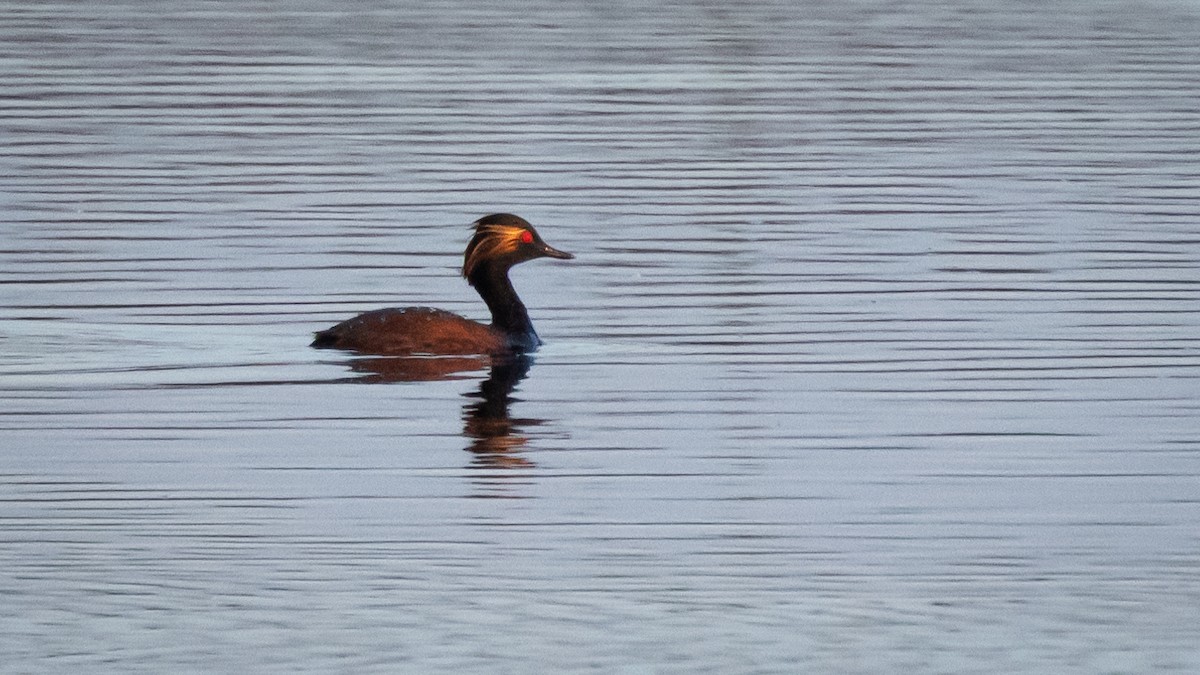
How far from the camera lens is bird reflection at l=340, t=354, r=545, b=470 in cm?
1338

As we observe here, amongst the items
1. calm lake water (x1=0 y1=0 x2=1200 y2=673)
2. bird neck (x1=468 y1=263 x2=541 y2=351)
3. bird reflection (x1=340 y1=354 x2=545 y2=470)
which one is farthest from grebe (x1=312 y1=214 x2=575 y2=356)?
calm lake water (x1=0 y1=0 x2=1200 y2=673)

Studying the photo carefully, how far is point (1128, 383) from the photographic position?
15328 mm

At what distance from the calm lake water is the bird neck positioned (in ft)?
1.12

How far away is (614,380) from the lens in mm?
15656

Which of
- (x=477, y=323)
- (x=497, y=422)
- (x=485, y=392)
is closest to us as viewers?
(x=497, y=422)

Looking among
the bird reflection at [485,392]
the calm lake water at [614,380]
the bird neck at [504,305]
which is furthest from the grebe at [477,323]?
the calm lake water at [614,380]

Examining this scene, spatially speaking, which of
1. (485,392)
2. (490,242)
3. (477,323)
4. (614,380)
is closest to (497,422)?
(485,392)

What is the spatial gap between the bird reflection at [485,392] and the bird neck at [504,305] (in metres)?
0.31

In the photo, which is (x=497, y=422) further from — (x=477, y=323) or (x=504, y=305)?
(x=504, y=305)

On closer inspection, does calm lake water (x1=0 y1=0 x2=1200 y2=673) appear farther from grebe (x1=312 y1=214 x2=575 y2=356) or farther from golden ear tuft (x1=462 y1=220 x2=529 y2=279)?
golden ear tuft (x1=462 y1=220 x2=529 y2=279)

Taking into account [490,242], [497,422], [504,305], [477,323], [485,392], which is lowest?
[497,422]

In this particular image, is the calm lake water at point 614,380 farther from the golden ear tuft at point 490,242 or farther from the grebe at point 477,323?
the golden ear tuft at point 490,242

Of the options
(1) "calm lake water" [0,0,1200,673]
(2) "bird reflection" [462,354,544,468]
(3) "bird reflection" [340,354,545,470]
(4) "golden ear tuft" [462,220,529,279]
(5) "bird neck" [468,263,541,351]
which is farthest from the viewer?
(4) "golden ear tuft" [462,220,529,279]

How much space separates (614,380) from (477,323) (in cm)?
185
